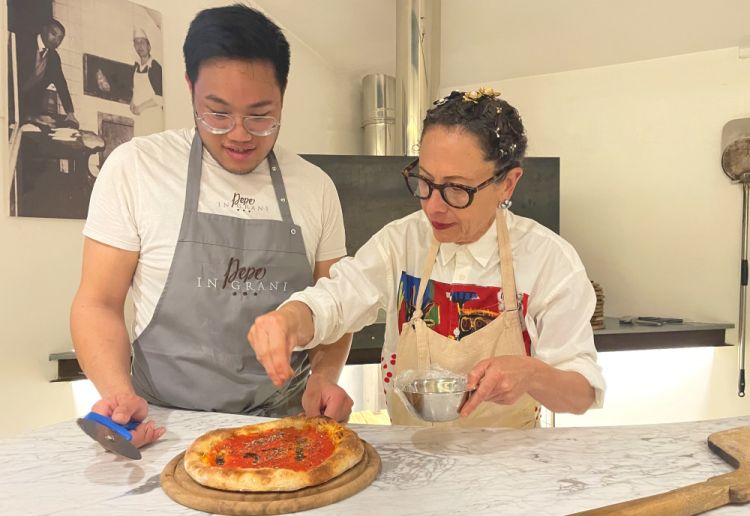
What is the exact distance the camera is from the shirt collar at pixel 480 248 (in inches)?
61.8

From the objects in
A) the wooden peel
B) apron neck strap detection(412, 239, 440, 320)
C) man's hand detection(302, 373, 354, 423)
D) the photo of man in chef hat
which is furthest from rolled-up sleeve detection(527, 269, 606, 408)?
the photo of man in chef hat

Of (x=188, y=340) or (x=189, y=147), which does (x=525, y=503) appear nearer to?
(x=188, y=340)

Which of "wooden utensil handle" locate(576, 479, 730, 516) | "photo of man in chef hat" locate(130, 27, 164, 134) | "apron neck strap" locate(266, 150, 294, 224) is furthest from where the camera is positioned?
"photo of man in chef hat" locate(130, 27, 164, 134)

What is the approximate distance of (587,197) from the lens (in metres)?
4.20

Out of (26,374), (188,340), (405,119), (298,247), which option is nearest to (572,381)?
(298,247)

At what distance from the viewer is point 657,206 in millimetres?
3998

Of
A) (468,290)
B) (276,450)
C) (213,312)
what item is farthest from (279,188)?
(276,450)

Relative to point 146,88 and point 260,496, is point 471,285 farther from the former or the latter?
point 146,88

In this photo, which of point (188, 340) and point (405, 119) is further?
point (405, 119)

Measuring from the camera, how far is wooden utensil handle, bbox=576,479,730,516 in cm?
91

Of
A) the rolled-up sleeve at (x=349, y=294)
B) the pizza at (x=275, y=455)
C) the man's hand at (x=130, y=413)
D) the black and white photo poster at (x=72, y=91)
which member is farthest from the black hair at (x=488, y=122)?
the black and white photo poster at (x=72, y=91)

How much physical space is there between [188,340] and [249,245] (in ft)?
1.00

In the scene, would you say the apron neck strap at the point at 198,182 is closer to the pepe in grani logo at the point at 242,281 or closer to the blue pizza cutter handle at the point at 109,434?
the pepe in grani logo at the point at 242,281

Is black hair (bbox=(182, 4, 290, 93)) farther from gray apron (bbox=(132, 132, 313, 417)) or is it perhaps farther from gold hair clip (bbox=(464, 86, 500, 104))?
gold hair clip (bbox=(464, 86, 500, 104))
